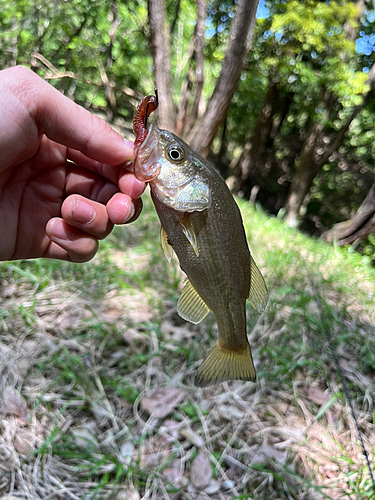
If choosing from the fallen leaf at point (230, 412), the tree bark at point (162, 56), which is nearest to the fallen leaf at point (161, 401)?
the fallen leaf at point (230, 412)

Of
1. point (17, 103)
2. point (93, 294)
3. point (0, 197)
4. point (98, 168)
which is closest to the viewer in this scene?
point (17, 103)

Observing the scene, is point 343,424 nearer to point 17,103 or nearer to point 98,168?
point 98,168

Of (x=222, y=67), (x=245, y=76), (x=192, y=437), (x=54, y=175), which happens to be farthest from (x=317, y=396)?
(x=245, y=76)

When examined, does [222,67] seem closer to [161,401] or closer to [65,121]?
[65,121]

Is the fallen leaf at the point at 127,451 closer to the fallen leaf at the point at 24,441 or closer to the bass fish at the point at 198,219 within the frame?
the fallen leaf at the point at 24,441

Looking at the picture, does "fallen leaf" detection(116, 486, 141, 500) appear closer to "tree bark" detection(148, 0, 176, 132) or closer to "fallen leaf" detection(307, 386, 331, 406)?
"fallen leaf" detection(307, 386, 331, 406)

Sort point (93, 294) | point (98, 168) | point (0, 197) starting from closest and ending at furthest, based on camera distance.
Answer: point (0, 197), point (98, 168), point (93, 294)

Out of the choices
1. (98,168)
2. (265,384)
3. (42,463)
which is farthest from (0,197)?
(265,384)
